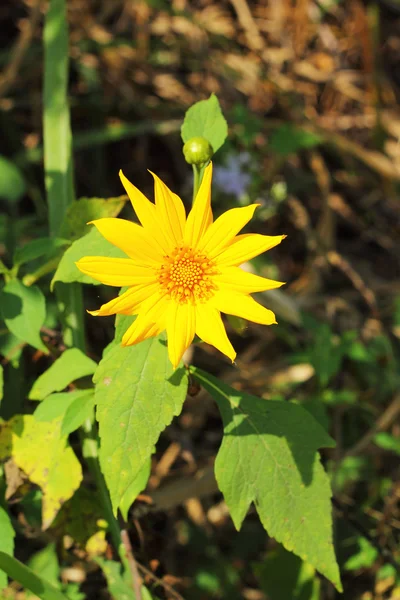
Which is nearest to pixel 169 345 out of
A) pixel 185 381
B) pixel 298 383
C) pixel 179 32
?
pixel 185 381

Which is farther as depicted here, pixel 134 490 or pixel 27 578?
pixel 134 490

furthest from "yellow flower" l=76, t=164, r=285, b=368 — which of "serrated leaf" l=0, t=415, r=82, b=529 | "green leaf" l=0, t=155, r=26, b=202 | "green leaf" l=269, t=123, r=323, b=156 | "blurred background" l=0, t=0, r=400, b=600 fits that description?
"green leaf" l=269, t=123, r=323, b=156

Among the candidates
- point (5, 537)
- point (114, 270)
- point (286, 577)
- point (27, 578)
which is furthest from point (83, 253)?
A: point (286, 577)

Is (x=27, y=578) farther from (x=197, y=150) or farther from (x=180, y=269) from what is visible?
(x=197, y=150)

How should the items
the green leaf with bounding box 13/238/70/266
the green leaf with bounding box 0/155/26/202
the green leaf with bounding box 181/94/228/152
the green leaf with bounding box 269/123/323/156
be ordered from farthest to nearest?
the green leaf with bounding box 269/123/323/156 < the green leaf with bounding box 0/155/26/202 < the green leaf with bounding box 13/238/70/266 < the green leaf with bounding box 181/94/228/152

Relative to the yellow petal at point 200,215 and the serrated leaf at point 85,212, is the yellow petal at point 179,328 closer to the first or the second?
the yellow petal at point 200,215

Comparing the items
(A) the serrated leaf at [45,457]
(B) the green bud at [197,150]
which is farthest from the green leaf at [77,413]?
(B) the green bud at [197,150]

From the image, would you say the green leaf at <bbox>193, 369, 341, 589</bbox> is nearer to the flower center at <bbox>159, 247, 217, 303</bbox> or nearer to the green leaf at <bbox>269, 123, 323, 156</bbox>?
the flower center at <bbox>159, 247, 217, 303</bbox>
